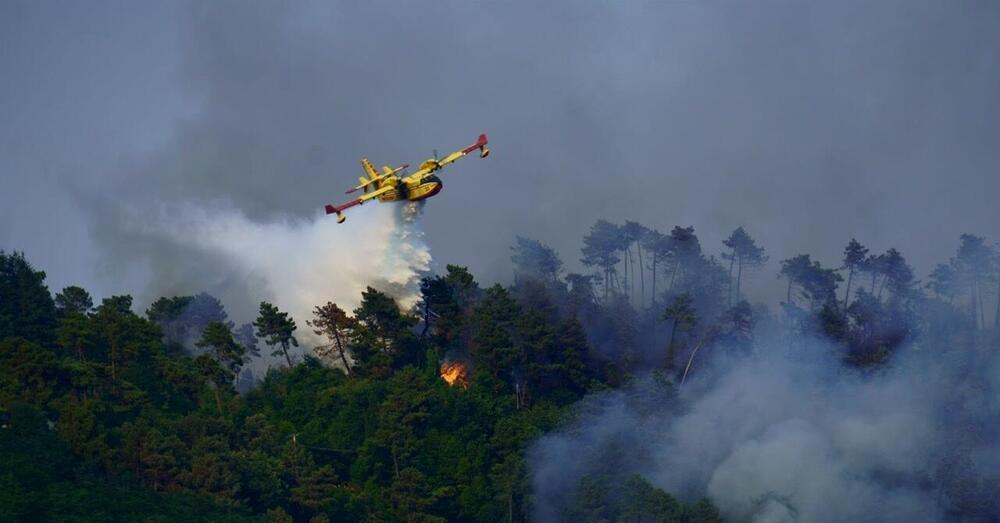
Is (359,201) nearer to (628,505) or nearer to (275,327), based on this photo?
(275,327)

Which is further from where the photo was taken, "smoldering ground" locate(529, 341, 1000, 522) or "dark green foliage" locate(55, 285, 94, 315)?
"dark green foliage" locate(55, 285, 94, 315)

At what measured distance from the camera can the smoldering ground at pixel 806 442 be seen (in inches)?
4003

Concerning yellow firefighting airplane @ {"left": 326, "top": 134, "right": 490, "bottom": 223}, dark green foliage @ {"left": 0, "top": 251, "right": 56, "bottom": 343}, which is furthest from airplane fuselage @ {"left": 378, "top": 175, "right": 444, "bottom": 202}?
dark green foliage @ {"left": 0, "top": 251, "right": 56, "bottom": 343}

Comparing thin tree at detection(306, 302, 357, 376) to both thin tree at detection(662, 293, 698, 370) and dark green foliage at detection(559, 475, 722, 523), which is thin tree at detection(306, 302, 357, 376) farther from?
dark green foliage at detection(559, 475, 722, 523)

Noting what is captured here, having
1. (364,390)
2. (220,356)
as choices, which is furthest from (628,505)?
(220,356)

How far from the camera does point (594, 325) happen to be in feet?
476

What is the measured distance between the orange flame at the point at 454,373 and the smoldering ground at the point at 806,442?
1471 cm

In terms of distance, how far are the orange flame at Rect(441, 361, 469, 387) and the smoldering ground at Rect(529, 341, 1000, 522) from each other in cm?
1471

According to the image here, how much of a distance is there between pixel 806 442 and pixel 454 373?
105ft

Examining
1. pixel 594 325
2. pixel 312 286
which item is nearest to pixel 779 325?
pixel 594 325

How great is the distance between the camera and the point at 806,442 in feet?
345

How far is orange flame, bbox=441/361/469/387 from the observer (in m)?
129

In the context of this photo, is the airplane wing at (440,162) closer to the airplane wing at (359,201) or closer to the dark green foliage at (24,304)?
the airplane wing at (359,201)

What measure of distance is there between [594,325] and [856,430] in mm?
Result: 41782
